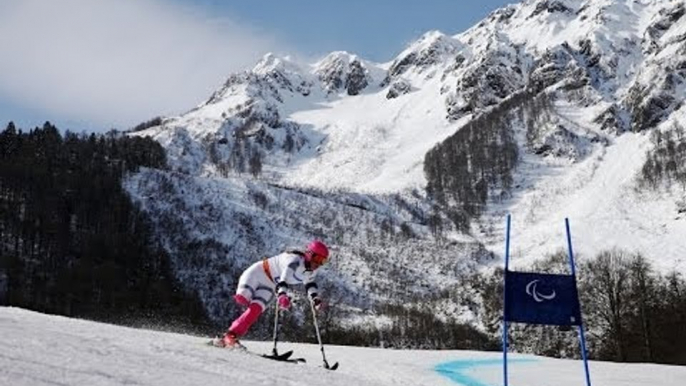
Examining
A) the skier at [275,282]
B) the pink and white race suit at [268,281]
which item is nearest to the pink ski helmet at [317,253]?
the skier at [275,282]

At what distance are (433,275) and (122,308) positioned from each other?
82.4m

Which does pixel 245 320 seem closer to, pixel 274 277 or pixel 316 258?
pixel 274 277

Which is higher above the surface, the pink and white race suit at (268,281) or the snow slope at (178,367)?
the pink and white race suit at (268,281)

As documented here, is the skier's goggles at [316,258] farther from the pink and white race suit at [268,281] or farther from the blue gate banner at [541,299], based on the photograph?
the blue gate banner at [541,299]

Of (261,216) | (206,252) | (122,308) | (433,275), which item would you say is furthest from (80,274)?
(433,275)

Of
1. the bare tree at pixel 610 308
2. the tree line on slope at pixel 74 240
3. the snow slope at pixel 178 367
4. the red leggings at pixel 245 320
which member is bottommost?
the snow slope at pixel 178 367

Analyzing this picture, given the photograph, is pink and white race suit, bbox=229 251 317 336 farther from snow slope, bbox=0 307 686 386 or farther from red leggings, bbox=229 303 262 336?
snow slope, bbox=0 307 686 386

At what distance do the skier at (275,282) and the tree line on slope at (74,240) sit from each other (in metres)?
117

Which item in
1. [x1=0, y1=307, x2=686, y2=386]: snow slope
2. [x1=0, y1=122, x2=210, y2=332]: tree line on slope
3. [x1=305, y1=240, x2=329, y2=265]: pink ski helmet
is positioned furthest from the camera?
[x1=0, y1=122, x2=210, y2=332]: tree line on slope

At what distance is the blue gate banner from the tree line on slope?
11847 cm

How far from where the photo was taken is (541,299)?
566 inches

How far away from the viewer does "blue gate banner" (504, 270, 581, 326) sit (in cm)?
1416

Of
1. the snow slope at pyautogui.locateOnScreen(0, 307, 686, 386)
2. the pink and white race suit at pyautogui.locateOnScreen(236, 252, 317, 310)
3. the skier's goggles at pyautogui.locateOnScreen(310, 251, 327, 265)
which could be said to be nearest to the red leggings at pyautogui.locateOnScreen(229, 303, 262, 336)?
the pink and white race suit at pyautogui.locateOnScreen(236, 252, 317, 310)

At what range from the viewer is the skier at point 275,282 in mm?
13234
